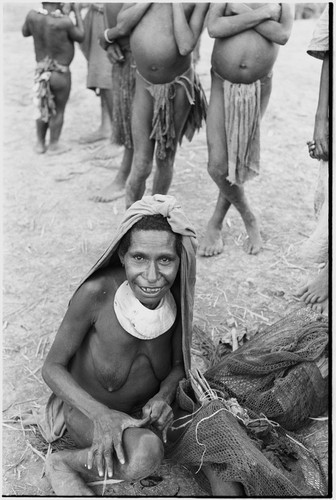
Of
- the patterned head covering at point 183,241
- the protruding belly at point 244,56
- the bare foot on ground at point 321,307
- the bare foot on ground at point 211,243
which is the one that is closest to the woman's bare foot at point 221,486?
the patterned head covering at point 183,241

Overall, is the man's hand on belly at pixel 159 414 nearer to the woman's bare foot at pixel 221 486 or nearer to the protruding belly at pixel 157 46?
the woman's bare foot at pixel 221 486

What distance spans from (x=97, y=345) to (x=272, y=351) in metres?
0.89

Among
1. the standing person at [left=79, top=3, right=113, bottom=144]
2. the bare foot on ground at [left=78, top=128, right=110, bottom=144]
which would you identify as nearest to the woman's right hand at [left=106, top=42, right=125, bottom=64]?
the standing person at [left=79, top=3, right=113, bottom=144]

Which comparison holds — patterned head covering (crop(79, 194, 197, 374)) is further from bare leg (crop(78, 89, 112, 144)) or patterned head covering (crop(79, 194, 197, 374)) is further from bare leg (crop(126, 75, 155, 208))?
bare leg (crop(78, 89, 112, 144))

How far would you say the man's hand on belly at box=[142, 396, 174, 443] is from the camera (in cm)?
273

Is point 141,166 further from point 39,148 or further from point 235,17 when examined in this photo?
point 39,148

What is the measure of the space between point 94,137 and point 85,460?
4.37 meters

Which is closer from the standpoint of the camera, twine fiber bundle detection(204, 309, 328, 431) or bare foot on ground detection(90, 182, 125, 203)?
twine fiber bundle detection(204, 309, 328, 431)

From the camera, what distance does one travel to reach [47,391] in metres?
3.45

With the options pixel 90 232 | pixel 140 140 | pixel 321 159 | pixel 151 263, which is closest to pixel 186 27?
pixel 140 140

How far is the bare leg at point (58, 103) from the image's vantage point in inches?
240

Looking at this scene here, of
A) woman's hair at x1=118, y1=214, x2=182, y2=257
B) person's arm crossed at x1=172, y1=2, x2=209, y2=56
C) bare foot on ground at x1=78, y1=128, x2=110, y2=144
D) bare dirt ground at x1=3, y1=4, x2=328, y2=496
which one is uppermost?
person's arm crossed at x1=172, y1=2, x2=209, y2=56

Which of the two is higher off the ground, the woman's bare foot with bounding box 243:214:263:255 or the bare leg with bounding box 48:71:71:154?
the bare leg with bounding box 48:71:71:154

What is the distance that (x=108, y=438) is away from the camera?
2.60m
